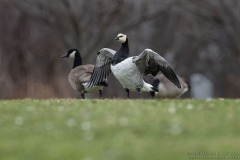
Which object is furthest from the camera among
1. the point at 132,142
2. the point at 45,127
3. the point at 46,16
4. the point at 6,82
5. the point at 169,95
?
the point at 6,82

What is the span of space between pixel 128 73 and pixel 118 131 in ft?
22.3

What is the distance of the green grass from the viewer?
9703 mm

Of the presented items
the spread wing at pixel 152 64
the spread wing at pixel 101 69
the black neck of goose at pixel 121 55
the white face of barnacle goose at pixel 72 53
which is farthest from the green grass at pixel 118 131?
the white face of barnacle goose at pixel 72 53

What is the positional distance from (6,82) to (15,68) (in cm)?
310

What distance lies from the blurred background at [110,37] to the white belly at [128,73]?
13.2 meters

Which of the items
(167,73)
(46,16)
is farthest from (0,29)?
(167,73)

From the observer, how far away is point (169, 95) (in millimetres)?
25297

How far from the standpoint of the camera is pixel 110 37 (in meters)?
32.9

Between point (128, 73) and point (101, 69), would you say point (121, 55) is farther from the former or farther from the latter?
point (101, 69)

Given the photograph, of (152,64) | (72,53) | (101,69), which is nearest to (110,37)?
(72,53)

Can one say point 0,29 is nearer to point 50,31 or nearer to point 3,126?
point 50,31

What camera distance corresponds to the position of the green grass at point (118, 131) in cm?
970

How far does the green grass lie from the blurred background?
714 inches

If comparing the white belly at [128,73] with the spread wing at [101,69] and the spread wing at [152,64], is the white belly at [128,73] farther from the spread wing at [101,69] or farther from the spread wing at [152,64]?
the spread wing at [101,69]
